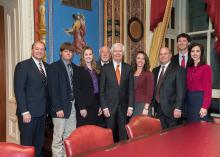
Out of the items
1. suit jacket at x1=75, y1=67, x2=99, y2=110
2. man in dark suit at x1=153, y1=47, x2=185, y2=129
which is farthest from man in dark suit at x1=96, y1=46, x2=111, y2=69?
man in dark suit at x1=153, y1=47, x2=185, y2=129

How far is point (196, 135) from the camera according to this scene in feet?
6.22

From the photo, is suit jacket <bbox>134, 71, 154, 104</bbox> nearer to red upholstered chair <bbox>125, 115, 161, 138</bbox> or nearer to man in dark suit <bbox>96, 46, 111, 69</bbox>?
man in dark suit <bbox>96, 46, 111, 69</bbox>

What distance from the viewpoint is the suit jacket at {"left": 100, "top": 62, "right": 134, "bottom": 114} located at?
3.04 meters

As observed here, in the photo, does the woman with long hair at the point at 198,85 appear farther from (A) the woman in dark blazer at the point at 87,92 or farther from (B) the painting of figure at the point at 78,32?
(B) the painting of figure at the point at 78,32

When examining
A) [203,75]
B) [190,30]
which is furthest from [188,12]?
[203,75]

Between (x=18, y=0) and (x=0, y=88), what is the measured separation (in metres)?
1.27

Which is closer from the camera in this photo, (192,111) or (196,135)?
(196,135)

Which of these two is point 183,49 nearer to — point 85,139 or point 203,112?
point 203,112

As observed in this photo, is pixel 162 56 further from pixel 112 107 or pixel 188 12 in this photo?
pixel 188 12

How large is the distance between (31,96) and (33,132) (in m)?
0.37

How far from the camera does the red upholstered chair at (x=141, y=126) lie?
203 centimetres

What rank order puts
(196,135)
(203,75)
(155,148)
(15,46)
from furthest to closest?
(15,46) → (203,75) → (196,135) → (155,148)

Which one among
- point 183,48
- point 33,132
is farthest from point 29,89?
point 183,48

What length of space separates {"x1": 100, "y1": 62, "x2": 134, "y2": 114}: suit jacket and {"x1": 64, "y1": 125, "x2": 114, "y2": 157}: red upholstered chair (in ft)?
3.95
